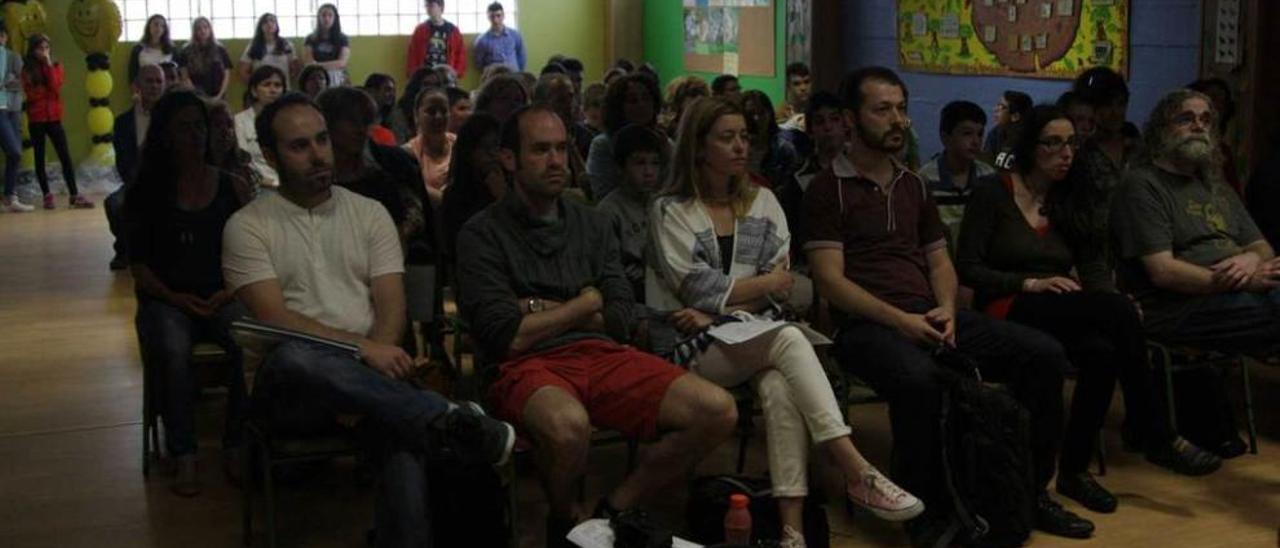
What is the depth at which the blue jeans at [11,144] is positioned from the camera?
39.8ft

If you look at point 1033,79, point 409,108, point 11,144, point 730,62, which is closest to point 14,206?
point 11,144

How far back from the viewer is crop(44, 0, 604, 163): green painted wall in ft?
47.1

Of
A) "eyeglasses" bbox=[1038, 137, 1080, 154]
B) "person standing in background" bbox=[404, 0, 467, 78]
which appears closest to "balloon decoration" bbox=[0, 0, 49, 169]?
"person standing in background" bbox=[404, 0, 467, 78]

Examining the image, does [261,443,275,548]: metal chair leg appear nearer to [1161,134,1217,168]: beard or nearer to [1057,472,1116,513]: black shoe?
[1057,472,1116,513]: black shoe

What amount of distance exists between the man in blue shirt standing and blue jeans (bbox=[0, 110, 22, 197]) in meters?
4.56

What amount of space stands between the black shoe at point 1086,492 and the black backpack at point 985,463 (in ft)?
1.20

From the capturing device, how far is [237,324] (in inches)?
150

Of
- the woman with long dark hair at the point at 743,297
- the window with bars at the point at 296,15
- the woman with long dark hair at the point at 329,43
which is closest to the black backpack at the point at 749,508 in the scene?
the woman with long dark hair at the point at 743,297

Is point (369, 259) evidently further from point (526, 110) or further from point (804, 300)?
point (804, 300)

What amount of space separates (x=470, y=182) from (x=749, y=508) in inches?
68.9

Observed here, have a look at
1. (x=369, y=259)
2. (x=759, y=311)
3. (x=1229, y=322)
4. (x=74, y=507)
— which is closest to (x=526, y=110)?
(x=369, y=259)

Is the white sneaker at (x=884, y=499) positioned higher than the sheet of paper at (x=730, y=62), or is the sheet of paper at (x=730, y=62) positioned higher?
the sheet of paper at (x=730, y=62)

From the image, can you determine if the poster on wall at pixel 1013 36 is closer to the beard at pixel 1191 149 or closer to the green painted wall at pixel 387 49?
the beard at pixel 1191 149

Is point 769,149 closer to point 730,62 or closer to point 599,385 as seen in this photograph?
point 599,385
